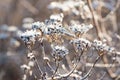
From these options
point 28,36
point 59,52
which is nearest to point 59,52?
point 59,52

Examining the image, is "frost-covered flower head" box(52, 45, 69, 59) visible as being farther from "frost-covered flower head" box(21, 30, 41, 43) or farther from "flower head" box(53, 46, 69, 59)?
"frost-covered flower head" box(21, 30, 41, 43)

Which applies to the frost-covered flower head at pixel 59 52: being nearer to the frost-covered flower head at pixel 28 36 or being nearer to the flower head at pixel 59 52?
the flower head at pixel 59 52

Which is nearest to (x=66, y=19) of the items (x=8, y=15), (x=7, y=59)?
(x=7, y=59)

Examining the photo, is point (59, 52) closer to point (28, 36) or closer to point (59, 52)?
point (59, 52)

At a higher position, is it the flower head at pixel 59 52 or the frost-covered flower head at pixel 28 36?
the frost-covered flower head at pixel 28 36

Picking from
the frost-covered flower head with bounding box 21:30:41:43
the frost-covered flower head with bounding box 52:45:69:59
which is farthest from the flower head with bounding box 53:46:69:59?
the frost-covered flower head with bounding box 21:30:41:43

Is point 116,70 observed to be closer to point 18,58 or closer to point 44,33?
point 44,33

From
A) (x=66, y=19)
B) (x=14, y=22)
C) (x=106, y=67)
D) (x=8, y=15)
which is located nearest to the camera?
(x=106, y=67)

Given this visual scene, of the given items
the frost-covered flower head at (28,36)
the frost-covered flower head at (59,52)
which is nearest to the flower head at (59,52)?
the frost-covered flower head at (59,52)

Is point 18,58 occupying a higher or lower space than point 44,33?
lower

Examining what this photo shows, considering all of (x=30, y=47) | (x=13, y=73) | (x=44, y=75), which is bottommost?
(x=13, y=73)

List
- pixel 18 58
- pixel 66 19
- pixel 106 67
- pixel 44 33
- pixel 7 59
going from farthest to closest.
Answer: pixel 7 59 → pixel 18 58 → pixel 66 19 → pixel 106 67 → pixel 44 33
